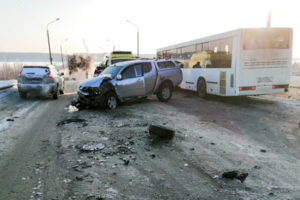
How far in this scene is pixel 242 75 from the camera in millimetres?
10984

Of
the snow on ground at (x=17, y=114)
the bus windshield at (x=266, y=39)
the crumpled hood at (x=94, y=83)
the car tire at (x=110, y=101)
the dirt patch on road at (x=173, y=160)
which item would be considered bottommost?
the dirt patch on road at (x=173, y=160)

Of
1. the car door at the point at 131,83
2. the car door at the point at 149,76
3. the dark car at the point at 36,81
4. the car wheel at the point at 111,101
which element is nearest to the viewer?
the car wheel at the point at 111,101

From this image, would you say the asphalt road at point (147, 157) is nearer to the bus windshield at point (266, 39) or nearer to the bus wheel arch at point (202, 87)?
the bus windshield at point (266, 39)

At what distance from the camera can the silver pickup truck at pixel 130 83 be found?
9766mm

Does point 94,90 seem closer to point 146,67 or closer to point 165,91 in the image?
point 146,67

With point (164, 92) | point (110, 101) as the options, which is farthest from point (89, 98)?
point (164, 92)

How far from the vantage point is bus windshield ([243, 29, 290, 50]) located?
10711 mm

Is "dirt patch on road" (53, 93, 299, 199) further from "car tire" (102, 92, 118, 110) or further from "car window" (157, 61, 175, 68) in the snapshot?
"car window" (157, 61, 175, 68)

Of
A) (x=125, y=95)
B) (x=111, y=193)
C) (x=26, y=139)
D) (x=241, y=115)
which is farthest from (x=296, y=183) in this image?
(x=125, y=95)

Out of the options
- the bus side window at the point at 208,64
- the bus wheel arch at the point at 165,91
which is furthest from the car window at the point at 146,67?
the bus side window at the point at 208,64

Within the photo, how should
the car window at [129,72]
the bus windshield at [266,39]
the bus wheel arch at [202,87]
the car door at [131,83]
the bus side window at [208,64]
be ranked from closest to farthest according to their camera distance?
1. the car door at [131,83]
2. the car window at [129,72]
3. the bus windshield at [266,39]
4. the bus side window at [208,64]
5. the bus wheel arch at [202,87]

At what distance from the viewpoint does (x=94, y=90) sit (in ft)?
31.7

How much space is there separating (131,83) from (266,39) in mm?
6316

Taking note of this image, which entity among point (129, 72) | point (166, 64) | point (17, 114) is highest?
point (166, 64)
